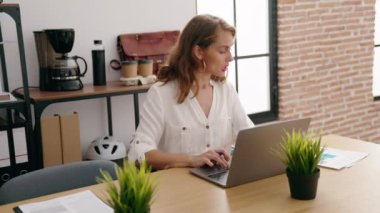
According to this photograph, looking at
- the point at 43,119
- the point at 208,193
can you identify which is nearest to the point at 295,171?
the point at 208,193

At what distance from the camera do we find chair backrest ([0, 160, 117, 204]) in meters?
1.60

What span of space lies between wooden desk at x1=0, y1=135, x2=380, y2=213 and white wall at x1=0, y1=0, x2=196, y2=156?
5.57ft

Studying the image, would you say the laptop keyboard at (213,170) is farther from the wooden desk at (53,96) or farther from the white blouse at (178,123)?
the wooden desk at (53,96)

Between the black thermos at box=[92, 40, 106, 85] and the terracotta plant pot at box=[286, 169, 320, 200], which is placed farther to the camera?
the black thermos at box=[92, 40, 106, 85]

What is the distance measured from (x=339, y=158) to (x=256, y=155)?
1.56 ft

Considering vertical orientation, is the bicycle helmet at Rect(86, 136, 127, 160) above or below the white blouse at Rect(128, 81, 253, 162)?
below

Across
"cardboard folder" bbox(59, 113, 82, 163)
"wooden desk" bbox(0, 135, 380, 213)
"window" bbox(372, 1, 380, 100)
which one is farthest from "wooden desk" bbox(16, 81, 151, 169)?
"window" bbox(372, 1, 380, 100)

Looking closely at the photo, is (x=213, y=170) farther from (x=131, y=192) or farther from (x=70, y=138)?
(x=70, y=138)

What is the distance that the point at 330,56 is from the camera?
4.42 metres

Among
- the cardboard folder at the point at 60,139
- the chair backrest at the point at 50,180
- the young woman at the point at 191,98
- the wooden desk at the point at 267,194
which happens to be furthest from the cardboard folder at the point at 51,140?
the wooden desk at the point at 267,194

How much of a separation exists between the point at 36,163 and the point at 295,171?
188 centimetres

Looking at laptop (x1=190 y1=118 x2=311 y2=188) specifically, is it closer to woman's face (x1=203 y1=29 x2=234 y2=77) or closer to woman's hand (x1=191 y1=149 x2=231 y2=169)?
woman's hand (x1=191 y1=149 x2=231 y2=169)

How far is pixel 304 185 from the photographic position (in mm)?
1459

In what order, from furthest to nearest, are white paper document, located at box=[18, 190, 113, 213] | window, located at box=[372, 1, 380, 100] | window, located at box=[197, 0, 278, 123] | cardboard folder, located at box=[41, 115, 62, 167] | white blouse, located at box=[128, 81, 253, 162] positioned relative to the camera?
1. window, located at box=[372, 1, 380, 100]
2. window, located at box=[197, 0, 278, 123]
3. cardboard folder, located at box=[41, 115, 62, 167]
4. white blouse, located at box=[128, 81, 253, 162]
5. white paper document, located at box=[18, 190, 113, 213]
